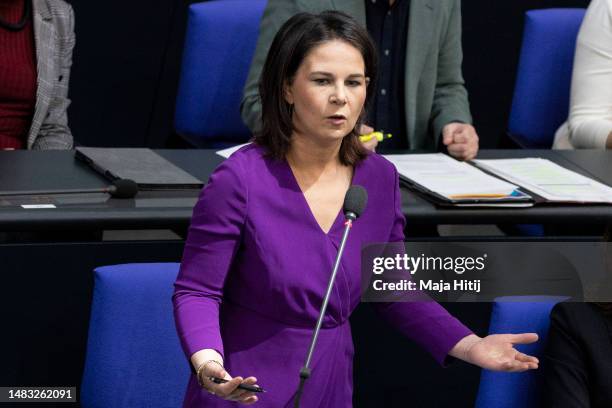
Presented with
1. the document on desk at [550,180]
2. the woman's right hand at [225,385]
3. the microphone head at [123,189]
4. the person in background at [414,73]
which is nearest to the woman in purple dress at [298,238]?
the woman's right hand at [225,385]

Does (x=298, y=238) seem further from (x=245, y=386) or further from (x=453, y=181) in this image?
(x=453, y=181)

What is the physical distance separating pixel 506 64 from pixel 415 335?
114 inches

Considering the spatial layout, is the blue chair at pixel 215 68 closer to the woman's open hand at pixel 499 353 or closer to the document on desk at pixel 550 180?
the document on desk at pixel 550 180

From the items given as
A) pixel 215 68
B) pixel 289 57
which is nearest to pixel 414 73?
pixel 215 68

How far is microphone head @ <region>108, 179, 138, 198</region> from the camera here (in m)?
2.73

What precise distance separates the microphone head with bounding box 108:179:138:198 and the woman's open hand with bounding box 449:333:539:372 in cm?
106

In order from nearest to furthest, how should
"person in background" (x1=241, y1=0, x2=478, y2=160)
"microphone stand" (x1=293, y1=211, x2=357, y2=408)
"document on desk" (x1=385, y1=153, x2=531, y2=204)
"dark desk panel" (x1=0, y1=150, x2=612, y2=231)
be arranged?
"microphone stand" (x1=293, y1=211, x2=357, y2=408) < "dark desk panel" (x1=0, y1=150, x2=612, y2=231) < "document on desk" (x1=385, y1=153, x2=531, y2=204) < "person in background" (x1=241, y1=0, x2=478, y2=160)

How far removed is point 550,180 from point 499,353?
4.14 ft

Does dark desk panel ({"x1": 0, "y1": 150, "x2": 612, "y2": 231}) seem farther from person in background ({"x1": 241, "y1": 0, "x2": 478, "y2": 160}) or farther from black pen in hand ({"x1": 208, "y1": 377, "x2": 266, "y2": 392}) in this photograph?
black pen in hand ({"x1": 208, "y1": 377, "x2": 266, "y2": 392})

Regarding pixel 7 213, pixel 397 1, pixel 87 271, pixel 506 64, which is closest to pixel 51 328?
pixel 87 271

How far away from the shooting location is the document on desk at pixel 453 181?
2822 mm

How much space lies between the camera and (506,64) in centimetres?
473

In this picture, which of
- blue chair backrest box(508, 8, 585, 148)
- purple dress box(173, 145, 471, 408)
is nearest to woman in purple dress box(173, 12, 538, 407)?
purple dress box(173, 145, 471, 408)

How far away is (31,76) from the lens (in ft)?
11.7
